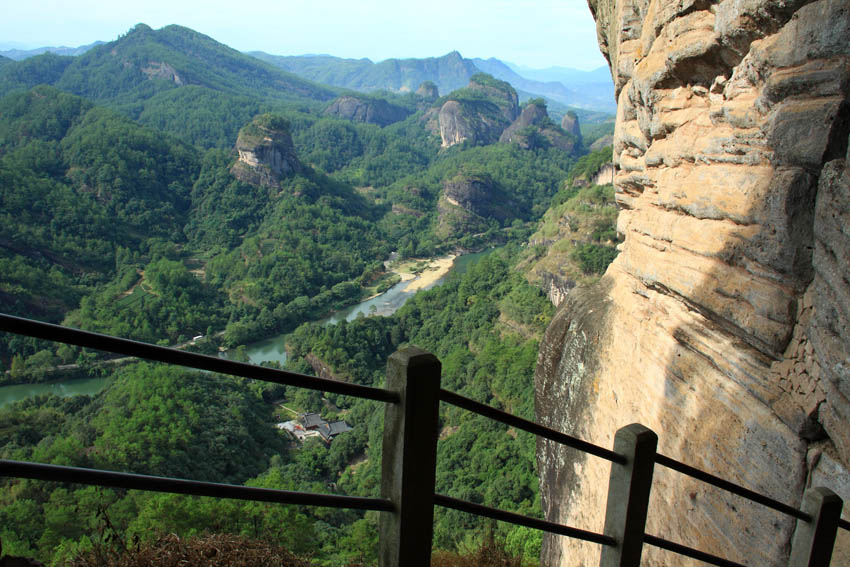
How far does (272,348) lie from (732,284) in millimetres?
47707

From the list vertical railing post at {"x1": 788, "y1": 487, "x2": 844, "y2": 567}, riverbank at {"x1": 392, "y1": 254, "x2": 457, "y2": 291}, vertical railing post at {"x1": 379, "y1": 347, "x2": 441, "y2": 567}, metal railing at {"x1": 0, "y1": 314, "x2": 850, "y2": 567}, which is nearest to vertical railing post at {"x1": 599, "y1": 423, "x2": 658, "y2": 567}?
metal railing at {"x1": 0, "y1": 314, "x2": 850, "y2": 567}

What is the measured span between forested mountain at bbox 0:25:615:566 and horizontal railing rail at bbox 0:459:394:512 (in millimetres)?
3446

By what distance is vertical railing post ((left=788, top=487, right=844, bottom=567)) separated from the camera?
2.34 m

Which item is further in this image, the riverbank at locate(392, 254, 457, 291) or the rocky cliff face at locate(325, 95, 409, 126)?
the rocky cliff face at locate(325, 95, 409, 126)

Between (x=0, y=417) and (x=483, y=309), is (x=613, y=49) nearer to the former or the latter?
(x=0, y=417)

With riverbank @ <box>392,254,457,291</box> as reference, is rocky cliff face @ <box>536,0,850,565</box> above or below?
above

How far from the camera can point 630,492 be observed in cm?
185

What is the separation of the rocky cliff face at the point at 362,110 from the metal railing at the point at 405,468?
171956 mm

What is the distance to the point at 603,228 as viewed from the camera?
1601 inches

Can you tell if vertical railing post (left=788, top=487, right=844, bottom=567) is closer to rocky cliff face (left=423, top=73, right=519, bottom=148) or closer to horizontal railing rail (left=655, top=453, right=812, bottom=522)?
horizontal railing rail (left=655, top=453, right=812, bottom=522)

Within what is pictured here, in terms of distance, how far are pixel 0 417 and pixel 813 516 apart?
109 feet

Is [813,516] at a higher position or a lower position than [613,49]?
lower

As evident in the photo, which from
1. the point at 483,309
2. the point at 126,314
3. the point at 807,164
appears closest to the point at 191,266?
the point at 126,314

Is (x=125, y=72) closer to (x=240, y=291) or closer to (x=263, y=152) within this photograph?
(x=263, y=152)
